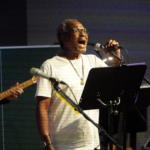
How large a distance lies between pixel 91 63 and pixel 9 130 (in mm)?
1074

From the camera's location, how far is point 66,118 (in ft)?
6.77

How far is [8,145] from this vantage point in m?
2.92

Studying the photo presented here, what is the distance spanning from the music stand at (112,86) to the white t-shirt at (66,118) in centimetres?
18

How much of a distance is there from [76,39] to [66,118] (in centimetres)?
47

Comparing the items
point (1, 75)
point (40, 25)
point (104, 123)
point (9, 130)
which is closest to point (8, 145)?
point (9, 130)

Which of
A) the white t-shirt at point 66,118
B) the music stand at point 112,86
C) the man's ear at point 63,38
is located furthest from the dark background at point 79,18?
the music stand at point 112,86

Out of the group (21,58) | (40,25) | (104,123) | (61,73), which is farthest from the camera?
(40,25)

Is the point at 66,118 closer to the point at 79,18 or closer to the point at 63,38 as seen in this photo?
the point at 63,38

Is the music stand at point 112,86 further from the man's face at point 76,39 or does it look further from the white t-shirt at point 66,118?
the man's face at point 76,39


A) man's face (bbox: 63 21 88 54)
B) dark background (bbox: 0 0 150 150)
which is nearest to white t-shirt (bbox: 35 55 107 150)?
man's face (bbox: 63 21 88 54)

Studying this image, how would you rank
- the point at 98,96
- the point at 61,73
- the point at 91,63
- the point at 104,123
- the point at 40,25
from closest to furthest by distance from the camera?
1. the point at 98,96
2. the point at 61,73
3. the point at 91,63
4. the point at 104,123
5. the point at 40,25

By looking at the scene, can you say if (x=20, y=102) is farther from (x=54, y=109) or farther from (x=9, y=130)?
(x=54, y=109)

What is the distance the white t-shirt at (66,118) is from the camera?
2.05 meters

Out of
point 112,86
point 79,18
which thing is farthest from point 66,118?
point 79,18
